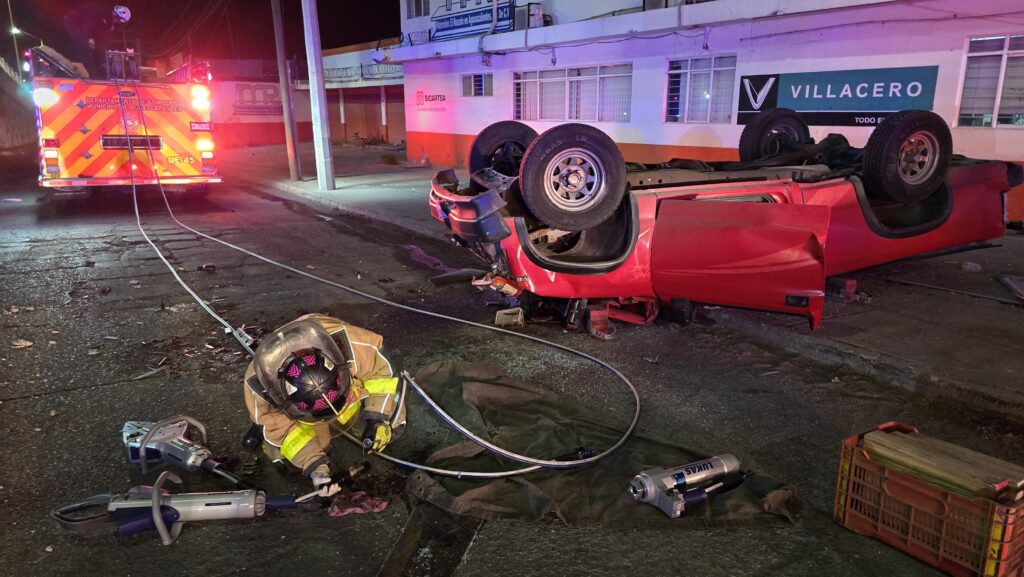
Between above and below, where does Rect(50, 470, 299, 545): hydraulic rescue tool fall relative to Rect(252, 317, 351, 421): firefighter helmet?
below

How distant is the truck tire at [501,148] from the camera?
748 centimetres

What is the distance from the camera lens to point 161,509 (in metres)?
3.28

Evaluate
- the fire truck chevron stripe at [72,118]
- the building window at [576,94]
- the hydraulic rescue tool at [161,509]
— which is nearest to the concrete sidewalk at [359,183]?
the building window at [576,94]

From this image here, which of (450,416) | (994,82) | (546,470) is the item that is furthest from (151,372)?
(994,82)

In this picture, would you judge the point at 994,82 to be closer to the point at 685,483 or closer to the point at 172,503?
the point at 685,483

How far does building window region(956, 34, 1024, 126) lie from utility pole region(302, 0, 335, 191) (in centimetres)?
1285

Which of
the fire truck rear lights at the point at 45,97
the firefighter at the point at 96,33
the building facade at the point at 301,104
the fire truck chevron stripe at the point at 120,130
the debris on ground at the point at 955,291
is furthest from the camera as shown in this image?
the building facade at the point at 301,104

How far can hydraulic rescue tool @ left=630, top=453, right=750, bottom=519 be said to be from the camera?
3.42 metres

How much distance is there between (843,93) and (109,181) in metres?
14.3

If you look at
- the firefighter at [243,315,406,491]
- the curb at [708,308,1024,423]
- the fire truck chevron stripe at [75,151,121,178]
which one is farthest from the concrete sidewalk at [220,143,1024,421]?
the fire truck chevron stripe at [75,151,121,178]

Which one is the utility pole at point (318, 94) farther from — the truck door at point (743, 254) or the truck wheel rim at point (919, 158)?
the truck wheel rim at point (919, 158)

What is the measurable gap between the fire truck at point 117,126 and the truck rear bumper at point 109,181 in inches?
0.6

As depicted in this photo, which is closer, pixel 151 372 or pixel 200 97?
pixel 151 372

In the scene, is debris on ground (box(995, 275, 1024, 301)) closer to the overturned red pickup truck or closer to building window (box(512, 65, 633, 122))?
the overturned red pickup truck
